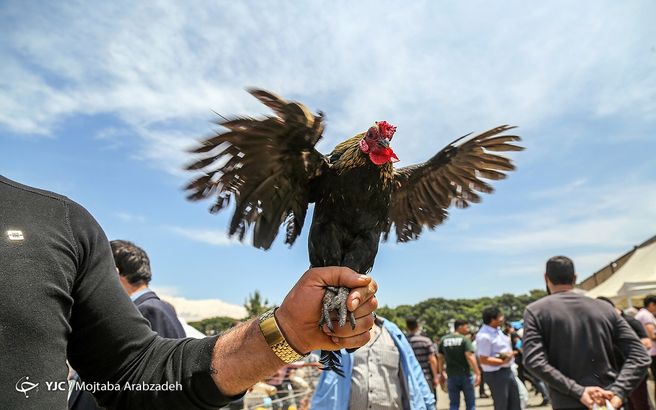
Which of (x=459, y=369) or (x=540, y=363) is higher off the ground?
(x=540, y=363)

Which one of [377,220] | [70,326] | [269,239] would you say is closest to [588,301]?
[377,220]

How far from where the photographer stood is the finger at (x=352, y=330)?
1766 mm

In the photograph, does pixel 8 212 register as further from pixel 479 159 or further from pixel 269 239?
pixel 479 159

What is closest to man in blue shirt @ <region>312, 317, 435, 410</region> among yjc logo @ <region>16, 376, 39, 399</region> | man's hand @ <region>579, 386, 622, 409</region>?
man's hand @ <region>579, 386, 622, 409</region>

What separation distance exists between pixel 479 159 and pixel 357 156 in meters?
1.21

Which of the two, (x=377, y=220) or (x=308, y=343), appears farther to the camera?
(x=377, y=220)

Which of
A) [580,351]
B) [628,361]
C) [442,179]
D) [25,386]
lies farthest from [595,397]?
[25,386]

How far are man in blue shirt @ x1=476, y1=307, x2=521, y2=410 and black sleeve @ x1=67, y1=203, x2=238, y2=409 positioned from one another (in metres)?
7.15

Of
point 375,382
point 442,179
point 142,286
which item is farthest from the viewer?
point 375,382

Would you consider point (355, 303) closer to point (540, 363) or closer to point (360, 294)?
point (360, 294)

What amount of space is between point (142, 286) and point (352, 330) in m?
2.94

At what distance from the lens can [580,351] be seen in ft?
14.8

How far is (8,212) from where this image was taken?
169 cm

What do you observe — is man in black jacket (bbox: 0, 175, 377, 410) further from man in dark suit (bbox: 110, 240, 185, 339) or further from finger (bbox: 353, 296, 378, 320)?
man in dark suit (bbox: 110, 240, 185, 339)
